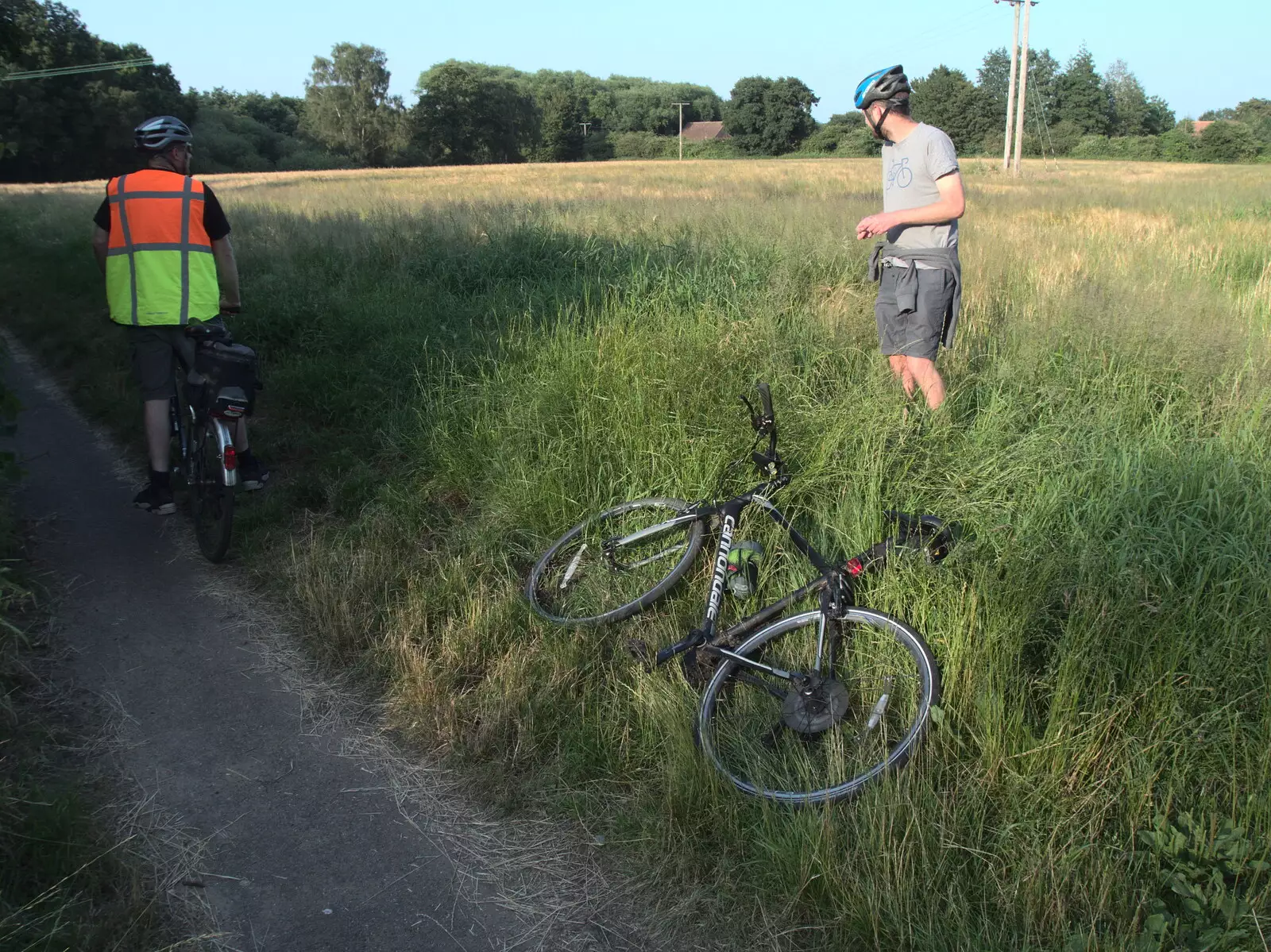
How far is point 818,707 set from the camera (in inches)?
131

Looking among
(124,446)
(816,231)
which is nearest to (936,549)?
(124,446)

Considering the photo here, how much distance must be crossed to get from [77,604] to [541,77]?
15205 centimetres

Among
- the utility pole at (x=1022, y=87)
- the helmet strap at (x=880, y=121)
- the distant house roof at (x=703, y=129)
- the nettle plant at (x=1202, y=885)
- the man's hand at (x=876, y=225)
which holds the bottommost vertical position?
the nettle plant at (x=1202, y=885)

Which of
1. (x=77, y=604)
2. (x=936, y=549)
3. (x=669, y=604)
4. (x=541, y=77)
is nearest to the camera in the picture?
(x=936, y=549)

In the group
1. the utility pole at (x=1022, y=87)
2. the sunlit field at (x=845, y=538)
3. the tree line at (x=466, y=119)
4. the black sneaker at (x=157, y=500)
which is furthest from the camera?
the tree line at (x=466, y=119)

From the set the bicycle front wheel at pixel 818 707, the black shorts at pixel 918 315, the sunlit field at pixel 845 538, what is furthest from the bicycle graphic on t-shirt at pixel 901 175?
the bicycle front wheel at pixel 818 707

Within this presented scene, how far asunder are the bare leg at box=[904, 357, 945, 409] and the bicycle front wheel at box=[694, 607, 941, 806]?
2048 mm

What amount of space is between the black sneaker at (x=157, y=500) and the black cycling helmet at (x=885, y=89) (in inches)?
184

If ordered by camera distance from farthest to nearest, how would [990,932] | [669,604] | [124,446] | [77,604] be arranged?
1. [124,446]
2. [77,604]
3. [669,604]
4. [990,932]

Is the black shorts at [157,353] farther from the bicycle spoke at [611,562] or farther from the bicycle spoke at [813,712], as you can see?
the bicycle spoke at [813,712]

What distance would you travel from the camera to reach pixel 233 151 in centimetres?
6631

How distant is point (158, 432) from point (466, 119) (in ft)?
305

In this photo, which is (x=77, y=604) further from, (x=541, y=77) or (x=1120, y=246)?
(x=541, y=77)

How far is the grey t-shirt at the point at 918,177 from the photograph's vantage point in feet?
16.3
